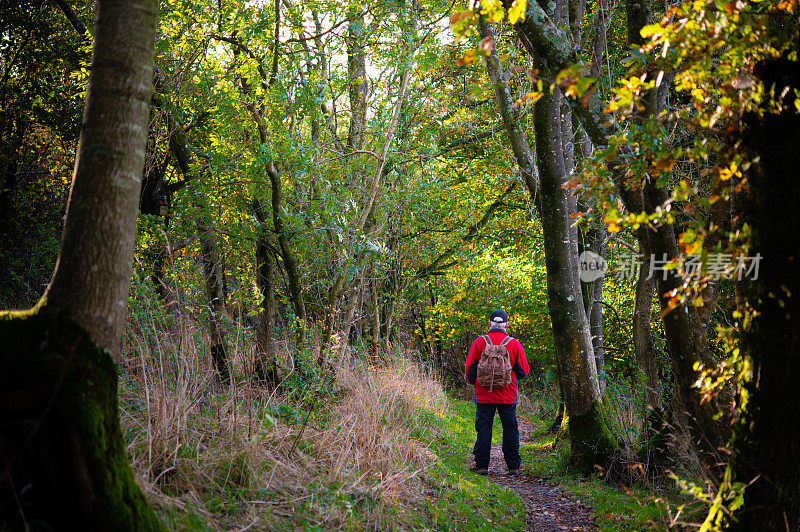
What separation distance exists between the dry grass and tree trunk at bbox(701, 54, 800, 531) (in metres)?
2.50

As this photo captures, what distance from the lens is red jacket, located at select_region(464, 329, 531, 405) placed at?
746cm

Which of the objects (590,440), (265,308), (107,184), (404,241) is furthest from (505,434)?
(404,241)

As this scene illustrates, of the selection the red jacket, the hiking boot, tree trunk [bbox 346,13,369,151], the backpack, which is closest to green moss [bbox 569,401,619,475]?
the red jacket

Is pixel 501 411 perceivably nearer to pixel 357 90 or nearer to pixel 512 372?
pixel 512 372

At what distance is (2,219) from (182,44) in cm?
627

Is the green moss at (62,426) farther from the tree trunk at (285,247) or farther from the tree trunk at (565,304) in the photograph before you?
the tree trunk at (565,304)

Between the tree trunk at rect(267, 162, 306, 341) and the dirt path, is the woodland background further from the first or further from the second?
the dirt path

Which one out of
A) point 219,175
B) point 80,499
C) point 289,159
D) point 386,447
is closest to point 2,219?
→ point 219,175

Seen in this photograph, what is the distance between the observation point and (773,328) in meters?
3.10

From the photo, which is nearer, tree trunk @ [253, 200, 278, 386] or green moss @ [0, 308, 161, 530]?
green moss @ [0, 308, 161, 530]

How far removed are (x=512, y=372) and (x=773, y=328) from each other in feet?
15.2

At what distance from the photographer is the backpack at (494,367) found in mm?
7391

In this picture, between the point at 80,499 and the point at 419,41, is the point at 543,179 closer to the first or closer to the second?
the point at 419,41

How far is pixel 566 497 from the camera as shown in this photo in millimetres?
6215
